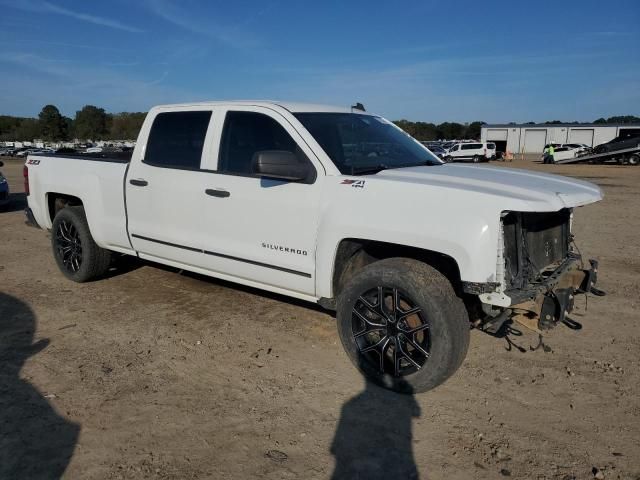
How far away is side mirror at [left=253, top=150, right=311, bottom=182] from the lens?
3693mm

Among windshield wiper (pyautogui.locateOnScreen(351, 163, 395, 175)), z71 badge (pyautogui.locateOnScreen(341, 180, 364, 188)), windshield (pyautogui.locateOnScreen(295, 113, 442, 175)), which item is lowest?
z71 badge (pyautogui.locateOnScreen(341, 180, 364, 188))

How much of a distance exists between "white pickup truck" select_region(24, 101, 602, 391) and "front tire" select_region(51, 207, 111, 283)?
53 cm

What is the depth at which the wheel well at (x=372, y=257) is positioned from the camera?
148 inches

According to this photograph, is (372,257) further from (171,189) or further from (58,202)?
(58,202)

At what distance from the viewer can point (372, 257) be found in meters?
4.09

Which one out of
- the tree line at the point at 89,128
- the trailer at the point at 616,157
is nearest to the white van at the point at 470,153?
the trailer at the point at 616,157

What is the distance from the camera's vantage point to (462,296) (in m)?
3.85

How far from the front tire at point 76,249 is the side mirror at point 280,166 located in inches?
115

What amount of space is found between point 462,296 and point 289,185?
1523 millimetres

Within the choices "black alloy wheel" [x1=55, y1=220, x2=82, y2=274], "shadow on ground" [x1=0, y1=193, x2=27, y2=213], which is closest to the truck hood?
"black alloy wheel" [x1=55, y1=220, x2=82, y2=274]

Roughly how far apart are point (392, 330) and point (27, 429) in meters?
2.32

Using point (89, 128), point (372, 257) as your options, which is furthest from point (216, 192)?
point (89, 128)

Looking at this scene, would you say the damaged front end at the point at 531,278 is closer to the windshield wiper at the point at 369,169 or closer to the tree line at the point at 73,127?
the windshield wiper at the point at 369,169

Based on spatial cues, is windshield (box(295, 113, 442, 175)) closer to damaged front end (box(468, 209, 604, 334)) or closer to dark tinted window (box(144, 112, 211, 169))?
dark tinted window (box(144, 112, 211, 169))
